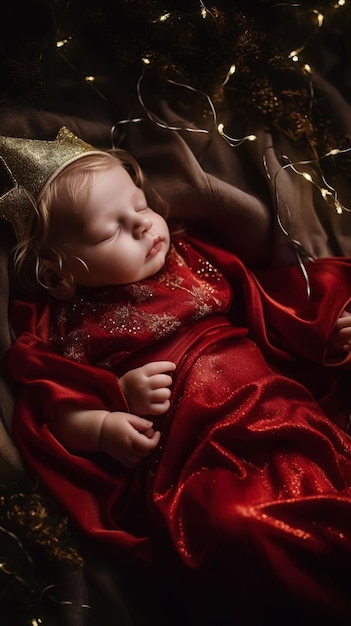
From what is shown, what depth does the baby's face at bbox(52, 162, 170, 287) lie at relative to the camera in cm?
110

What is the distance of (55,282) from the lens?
1.17 meters

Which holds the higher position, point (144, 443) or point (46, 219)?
point (46, 219)

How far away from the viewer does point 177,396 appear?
1092mm

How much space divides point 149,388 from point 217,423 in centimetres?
11

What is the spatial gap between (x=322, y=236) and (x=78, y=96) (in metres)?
0.49

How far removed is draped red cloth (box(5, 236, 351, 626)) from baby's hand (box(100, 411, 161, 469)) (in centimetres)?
3

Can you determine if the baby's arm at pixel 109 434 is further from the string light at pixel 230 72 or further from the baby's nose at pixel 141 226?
the string light at pixel 230 72

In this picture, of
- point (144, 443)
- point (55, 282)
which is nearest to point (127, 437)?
point (144, 443)

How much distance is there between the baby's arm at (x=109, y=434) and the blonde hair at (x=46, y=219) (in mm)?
222

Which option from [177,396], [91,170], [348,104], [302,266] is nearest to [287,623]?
[177,396]

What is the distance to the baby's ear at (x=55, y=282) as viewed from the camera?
115 centimetres

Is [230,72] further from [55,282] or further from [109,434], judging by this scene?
[109,434]

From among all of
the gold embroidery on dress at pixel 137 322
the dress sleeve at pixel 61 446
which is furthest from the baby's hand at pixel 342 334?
the dress sleeve at pixel 61 446

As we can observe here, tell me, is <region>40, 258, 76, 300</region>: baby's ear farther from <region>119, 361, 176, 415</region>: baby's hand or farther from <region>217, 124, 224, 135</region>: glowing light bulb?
<region>217, 124, 224, 135</region>: glowing light bulb
